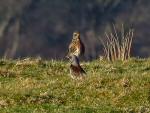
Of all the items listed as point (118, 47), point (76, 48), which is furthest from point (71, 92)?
point (118, 47)

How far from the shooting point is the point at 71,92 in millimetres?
24125

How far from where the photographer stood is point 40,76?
27891mm

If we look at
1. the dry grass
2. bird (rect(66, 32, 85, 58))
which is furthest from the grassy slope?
the dry grass

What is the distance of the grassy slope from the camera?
72.5ft

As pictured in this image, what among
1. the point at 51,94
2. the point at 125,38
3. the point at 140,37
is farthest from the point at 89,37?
the point at 51,94

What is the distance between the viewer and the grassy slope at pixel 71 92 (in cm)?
2211

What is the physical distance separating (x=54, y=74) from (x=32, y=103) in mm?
5487

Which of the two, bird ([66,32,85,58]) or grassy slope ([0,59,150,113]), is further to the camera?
bird ([66,32,85,58])

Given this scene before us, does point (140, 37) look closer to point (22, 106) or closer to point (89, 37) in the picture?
point (89, 37)

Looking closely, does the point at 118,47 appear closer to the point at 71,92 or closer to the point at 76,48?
the point at 76,48

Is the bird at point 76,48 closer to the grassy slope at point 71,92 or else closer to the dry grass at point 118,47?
the grassy slope at point 71,92

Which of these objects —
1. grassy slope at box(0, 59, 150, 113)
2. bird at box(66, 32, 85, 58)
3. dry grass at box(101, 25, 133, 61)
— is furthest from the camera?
dry grass at box(101, 25, 133, 61)

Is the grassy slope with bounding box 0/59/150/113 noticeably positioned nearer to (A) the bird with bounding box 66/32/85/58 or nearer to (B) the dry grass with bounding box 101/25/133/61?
(A) the bird with bounding box 66/32/85/58

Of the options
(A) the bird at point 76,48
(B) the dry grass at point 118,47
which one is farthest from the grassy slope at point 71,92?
(B) the dry grass at point 118,47
